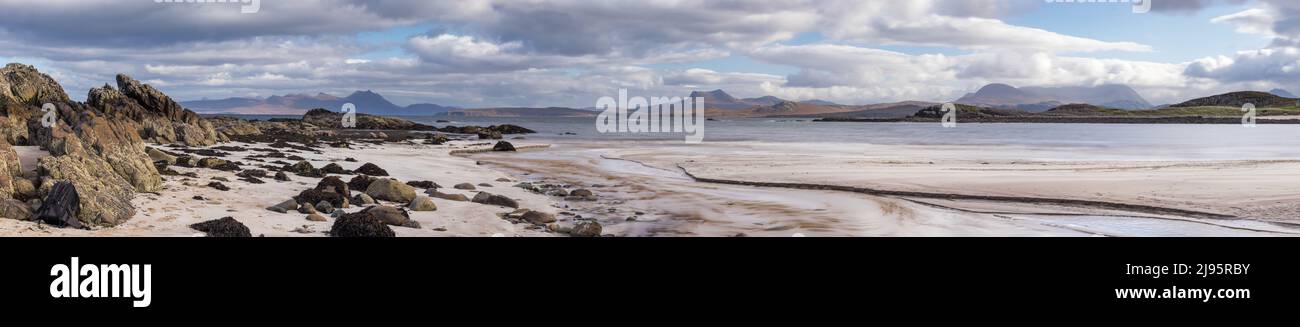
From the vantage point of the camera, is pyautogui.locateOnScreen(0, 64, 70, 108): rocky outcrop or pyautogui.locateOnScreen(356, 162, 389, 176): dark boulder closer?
pyautogui.locateOnScreen(356, 162, 389, 176): dark boulder

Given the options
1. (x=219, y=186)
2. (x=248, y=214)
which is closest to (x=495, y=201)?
(x=248, y=214)

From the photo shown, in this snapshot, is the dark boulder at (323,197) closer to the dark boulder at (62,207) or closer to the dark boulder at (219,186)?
the dark boulder at (219,186)

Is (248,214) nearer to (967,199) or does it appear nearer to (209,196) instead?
(209,196)

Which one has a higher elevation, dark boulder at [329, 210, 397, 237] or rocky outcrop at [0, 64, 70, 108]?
rocky outcrop at [0, 64, 70, 108]

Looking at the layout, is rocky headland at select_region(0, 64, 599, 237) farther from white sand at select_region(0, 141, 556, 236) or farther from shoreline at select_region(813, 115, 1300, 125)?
Result: shoreline at select_region(813, 115, 1300, 125)

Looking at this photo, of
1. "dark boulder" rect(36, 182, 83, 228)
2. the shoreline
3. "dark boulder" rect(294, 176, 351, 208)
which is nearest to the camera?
"dark boulder" rect(36, 182, 83, 228)

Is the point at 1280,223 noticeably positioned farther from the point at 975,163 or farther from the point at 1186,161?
the point at 1186,161

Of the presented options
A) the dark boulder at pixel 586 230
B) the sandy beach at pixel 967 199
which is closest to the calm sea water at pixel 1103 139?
the sandy beach at pixel 967 199

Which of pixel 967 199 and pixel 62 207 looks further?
pixel 967 199

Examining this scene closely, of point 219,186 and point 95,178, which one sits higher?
point 95,178

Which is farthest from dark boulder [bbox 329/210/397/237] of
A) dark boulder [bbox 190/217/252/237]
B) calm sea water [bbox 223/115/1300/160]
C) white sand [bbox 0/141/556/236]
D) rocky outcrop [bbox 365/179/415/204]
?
calm sea water [bbox 223/115/1300/160]

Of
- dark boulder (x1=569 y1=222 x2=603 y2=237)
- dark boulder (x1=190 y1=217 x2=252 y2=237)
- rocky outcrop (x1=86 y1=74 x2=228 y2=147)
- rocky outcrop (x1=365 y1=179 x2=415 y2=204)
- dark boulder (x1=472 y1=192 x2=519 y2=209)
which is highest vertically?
rocky outcrop (x1=86 y1=74 x2=228 y2=147)

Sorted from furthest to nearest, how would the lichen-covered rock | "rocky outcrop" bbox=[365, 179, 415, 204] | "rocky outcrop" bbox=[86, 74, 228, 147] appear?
"rocky outcrop" bbox=[86, 74, 228, 147] < "rocky outcrop" bbox=[365, 179, 415, 204] < the lichen-covered rock

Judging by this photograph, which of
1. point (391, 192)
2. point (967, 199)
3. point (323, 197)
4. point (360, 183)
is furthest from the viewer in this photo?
point (967, 199)
